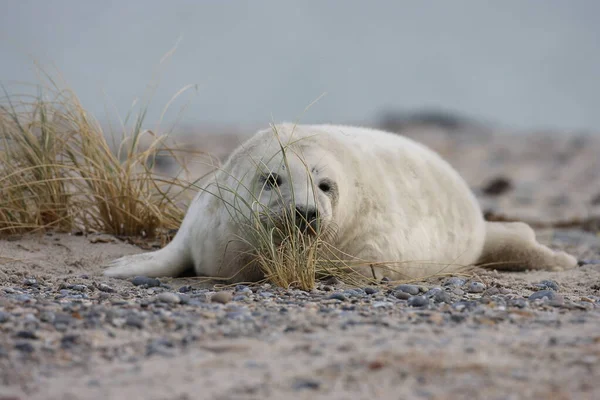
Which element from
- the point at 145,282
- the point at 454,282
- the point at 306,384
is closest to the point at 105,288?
the point at 145,282

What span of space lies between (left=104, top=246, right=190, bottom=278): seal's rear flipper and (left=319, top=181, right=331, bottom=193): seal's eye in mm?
1071

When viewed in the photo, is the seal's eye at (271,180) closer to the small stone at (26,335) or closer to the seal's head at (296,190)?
the seal's head at (296,190)

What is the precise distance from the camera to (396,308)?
3754mm

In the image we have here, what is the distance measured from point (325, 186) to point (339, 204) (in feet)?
0.52

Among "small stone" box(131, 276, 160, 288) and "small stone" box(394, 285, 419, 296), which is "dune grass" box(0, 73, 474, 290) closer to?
"small stone" box(131, 276, 160, 288)

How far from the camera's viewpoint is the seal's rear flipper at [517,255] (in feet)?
19.3

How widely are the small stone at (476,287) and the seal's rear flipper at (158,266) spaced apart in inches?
66.4

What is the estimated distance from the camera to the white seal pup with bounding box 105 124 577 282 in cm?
439

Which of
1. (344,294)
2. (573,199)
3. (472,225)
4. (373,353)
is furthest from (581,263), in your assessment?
(573,199)

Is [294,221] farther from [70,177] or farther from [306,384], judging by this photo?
[70,177]

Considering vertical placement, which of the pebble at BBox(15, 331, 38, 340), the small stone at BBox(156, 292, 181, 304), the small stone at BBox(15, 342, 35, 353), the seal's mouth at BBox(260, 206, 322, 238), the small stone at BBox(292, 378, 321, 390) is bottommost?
the small stone at BBox(292, 378, 321, 390)

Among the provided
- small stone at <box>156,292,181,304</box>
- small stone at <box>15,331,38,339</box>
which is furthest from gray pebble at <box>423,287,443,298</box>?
small stone at <box>15,331,38,339</box>

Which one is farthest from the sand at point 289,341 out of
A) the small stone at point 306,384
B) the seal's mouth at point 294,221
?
the seal's mouth at point 294,221

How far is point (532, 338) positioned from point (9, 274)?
306 centimetres
